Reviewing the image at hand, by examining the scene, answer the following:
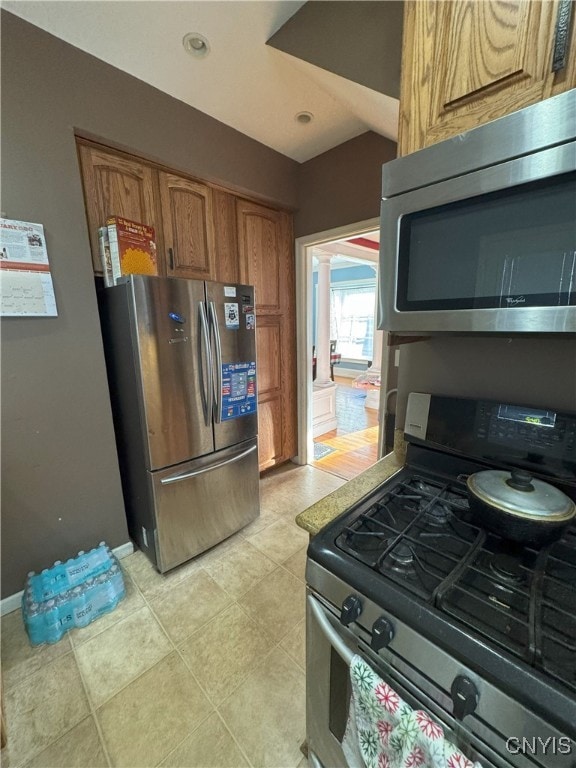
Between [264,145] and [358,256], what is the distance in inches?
113

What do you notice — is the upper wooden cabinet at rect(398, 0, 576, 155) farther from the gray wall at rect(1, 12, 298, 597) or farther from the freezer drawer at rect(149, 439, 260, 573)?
the freezer drawer at rect(149, 439, 260, 573)

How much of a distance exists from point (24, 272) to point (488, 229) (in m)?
1.81

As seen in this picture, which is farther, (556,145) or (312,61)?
(312,61)

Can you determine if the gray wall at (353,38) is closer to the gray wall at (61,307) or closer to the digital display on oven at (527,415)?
the gray wall at (61,307)

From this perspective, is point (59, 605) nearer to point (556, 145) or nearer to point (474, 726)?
point (474, 726)

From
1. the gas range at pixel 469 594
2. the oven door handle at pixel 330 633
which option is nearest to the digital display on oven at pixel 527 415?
the gas range at pixel 469 594

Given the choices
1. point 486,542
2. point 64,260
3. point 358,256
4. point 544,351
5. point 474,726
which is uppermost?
point 358,256

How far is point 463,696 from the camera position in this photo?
0.50 metres

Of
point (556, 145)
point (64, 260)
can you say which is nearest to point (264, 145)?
point (64, 260)

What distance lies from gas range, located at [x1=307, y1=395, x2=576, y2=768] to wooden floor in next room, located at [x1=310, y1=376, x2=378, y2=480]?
81.1 inches

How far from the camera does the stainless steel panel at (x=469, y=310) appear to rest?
598 mm

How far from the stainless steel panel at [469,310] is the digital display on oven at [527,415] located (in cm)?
36

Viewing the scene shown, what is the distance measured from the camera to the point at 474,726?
0.52 metres

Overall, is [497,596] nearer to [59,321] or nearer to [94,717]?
[94,717]
